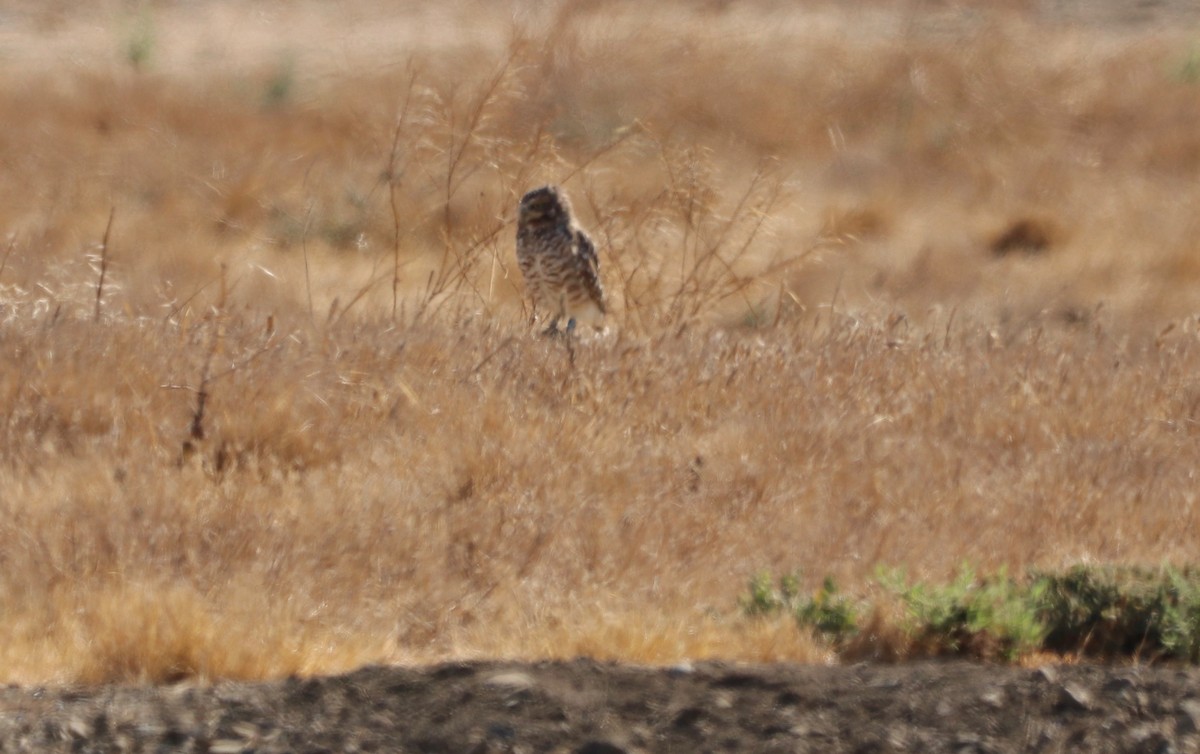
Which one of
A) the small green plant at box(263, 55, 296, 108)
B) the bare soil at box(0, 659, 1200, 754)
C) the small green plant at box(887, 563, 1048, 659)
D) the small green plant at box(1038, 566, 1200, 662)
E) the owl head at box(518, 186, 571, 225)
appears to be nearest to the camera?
the bare soil at box(0, 659, 1200, 754)

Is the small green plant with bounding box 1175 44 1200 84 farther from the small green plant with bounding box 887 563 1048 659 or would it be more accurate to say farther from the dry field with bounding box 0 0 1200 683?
the small green plant with bounding box 887 563 1048 659

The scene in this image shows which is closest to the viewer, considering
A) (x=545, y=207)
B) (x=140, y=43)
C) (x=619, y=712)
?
(x=619, y=712)

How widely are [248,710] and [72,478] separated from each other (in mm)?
2033

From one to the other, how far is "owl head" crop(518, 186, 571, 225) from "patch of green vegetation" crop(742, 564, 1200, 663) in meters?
4.63

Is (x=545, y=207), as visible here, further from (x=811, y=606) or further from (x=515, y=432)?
(x=811, y=606)

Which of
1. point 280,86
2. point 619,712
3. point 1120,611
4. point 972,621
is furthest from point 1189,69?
point 619,712

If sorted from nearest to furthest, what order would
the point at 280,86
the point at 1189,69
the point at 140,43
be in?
the point at 280,86 → the point at 1189,69 → the point at 140,43

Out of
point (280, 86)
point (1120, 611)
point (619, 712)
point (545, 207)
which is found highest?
point (280, 86)

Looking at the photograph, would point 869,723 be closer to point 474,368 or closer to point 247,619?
point 247,619

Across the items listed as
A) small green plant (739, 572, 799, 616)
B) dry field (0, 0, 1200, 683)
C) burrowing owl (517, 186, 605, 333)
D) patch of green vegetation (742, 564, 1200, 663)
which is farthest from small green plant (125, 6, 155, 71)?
patch of green vegetation (742, 564, 1200, 663)

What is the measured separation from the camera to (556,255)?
9.22m

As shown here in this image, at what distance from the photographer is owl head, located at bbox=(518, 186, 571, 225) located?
9.17m

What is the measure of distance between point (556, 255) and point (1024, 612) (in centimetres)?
503

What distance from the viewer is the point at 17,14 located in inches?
1182
